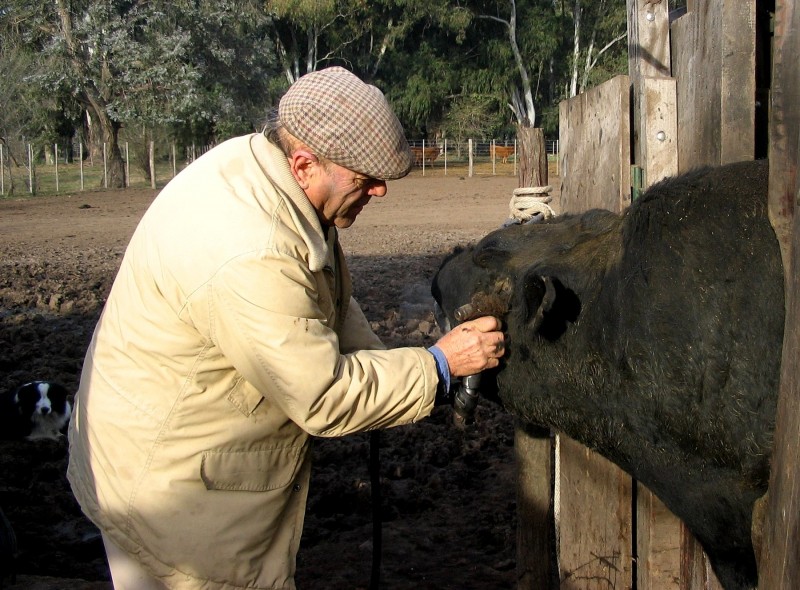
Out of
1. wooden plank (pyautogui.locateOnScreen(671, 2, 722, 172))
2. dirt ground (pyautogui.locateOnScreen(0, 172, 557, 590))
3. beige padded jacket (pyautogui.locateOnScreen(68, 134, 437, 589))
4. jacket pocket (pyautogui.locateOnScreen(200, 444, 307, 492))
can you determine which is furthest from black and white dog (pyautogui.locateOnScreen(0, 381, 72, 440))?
wooden plank (pyautogui.locateOnScreen(671, 2, 722, 172))

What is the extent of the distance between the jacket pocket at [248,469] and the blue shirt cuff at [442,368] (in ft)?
1.76

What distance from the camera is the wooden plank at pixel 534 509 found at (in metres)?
3.68

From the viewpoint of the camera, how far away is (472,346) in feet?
8.93

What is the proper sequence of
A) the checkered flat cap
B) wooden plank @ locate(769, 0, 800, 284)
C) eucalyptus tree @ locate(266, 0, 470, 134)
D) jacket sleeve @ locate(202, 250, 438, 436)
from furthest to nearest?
1. eucalyptus tree @ locate(266, 0, 470, 134)
2. the checkered flat cap
3. jacket sleeve @ locate(202, 250, 438, 436)
4. wooden plank @ locate(769, 0, 800, 284)

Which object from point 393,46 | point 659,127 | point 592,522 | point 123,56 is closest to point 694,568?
point 592,522

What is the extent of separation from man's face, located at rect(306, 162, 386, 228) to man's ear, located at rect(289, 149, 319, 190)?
2cm

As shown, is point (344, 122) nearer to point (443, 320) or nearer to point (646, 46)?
point (443, 320)

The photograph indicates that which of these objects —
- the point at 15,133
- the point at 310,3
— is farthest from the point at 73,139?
the point at 15,133

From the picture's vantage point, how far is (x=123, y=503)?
2.74 m

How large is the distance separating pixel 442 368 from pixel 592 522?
55.9 inches

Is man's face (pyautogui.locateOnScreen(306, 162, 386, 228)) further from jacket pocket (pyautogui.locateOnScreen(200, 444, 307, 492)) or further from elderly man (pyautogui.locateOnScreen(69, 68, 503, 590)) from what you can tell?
jacket pocket (pyautogui.locateOnScreen(200, 444, 307, 492))

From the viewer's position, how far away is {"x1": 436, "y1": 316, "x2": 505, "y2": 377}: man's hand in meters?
2.69

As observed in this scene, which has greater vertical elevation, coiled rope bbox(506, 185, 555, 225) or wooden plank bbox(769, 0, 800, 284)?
wooden plank bbox(769, 0, 800, 284)

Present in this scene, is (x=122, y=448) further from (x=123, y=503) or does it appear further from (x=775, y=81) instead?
(x=775, y=81)
